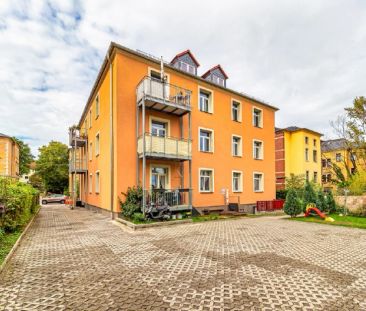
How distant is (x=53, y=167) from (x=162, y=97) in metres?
37.4

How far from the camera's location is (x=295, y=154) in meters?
35.5

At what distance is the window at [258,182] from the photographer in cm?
2066

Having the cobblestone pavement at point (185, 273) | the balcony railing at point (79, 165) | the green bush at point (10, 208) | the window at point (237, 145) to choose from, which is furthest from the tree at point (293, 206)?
the balcony railing at point (79, 165)

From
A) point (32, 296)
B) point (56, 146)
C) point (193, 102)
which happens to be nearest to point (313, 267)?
point (32, 296)

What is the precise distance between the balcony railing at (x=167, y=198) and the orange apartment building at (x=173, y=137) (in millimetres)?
58

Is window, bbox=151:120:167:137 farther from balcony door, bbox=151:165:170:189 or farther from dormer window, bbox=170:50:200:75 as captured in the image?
dormer window, bbox=170:50:200:75

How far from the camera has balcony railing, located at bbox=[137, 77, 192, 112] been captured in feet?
42.3

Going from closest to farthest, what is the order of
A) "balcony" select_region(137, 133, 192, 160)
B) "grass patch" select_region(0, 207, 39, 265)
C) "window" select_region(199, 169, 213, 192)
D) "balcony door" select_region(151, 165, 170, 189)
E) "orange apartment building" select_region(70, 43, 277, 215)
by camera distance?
"grass patch" select_region(0, 207, 39, 265)
"balcony" select_region(137, 133, 192, 160)
"orange apartment building" select_region(70, 43, 277, 215)
"balcony door" select_region(151, 165, 170, 189)
"window" select_region(199, 169, 213, 192)

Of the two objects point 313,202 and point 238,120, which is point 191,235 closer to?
point 313,202

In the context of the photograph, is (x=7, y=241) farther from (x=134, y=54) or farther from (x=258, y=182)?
(x=258, y=182)

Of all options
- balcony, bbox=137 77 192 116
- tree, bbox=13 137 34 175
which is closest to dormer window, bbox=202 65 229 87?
balcony, bbox=137 77 192 116

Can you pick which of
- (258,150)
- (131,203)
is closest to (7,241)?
(131,203)

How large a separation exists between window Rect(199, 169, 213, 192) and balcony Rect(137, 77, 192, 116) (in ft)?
15.1

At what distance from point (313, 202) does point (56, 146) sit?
43.7 metres
